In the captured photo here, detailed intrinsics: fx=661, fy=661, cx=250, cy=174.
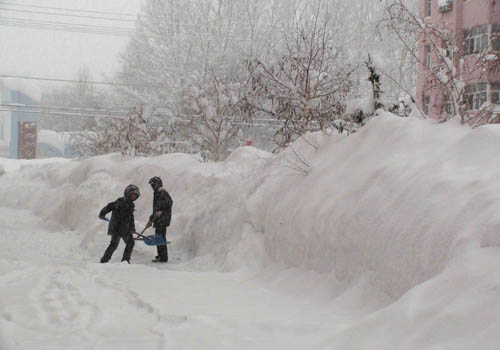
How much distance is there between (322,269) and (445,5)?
22150 mm

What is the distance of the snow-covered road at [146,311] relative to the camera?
17.6 ft

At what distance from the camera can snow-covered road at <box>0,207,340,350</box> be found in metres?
5.38

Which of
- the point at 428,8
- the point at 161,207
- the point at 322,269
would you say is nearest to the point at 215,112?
the point at 161,207

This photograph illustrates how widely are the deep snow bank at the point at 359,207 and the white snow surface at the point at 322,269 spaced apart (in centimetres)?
2

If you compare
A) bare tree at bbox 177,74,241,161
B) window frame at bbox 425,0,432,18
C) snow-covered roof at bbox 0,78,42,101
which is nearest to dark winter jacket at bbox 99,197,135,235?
bare tree at bbox 177,74,241,161

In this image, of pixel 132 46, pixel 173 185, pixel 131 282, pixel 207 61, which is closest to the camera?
pixel 131 282

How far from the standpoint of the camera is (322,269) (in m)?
8.00

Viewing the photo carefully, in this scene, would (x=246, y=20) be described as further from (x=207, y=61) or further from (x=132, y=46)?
(x=132, y=46)

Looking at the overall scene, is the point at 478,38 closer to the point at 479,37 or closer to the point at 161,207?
the point at 479,37

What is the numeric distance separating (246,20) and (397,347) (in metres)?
33.3

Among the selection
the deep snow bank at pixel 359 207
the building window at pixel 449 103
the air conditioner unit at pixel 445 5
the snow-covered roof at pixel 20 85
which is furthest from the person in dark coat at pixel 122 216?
the snow-covered roof at pixel 20 85

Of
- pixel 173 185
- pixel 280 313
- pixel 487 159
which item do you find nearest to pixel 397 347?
pixel 280 313

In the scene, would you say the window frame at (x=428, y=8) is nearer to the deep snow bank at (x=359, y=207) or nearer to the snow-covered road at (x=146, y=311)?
the deep snow bank at (x=359, y=207)

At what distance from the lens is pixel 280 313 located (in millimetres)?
6602
